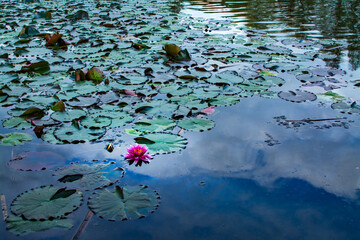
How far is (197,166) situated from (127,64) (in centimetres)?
214

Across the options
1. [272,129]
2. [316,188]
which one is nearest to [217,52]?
[272,129]

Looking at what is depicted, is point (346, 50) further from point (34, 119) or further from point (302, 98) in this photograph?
point (34, 119)

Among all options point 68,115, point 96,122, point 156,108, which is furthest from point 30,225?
point 156,108

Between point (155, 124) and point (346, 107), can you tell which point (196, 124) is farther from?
point (346, 107)

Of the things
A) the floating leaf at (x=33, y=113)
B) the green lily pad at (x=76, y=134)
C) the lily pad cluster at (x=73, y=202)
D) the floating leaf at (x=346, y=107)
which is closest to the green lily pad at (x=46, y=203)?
the lily pad cluster at (x=73, y=202)

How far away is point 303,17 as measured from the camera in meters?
6.55

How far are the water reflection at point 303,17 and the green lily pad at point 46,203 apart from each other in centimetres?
311

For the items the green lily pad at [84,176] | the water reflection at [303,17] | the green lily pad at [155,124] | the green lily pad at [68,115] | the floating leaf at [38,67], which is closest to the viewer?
the green lily pad at [84,176]

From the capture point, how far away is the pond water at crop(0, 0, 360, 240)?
1.50 metres

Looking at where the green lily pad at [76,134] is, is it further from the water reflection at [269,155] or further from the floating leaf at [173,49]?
the floating leaf at [173,49]

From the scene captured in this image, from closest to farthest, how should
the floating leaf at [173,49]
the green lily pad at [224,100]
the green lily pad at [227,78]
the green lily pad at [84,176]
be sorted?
the green lily pad at [84,176] → the green lily pad at [224,100] → the green lily pad at [227,78] → the floating leaf at [173,49]

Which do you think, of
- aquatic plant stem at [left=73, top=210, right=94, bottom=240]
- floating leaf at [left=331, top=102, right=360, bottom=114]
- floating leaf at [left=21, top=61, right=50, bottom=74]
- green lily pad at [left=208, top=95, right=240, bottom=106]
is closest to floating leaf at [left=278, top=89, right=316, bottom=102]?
floating leaf at [left=331, top=102, right=360, bottom=114]

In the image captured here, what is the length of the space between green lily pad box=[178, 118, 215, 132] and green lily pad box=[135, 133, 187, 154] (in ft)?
0.55

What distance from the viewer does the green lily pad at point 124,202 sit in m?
1.51
